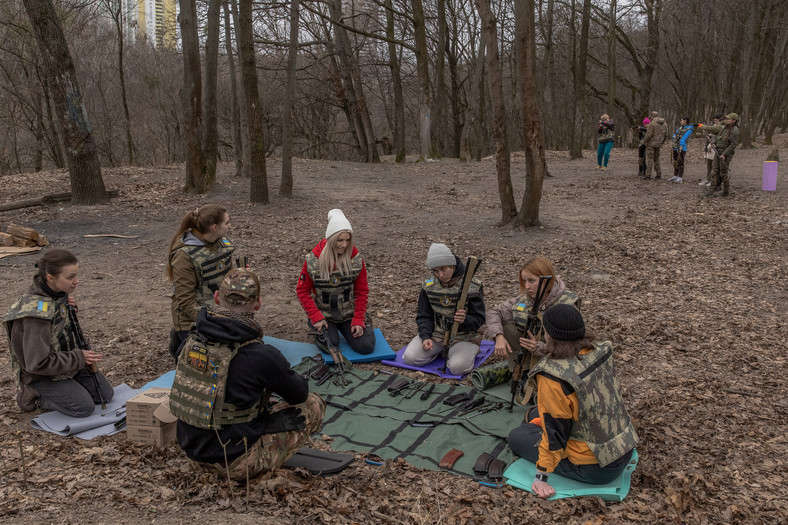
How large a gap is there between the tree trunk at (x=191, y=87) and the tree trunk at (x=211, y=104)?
1.35ft

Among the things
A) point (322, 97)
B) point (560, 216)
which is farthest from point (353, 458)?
point (322, 97)

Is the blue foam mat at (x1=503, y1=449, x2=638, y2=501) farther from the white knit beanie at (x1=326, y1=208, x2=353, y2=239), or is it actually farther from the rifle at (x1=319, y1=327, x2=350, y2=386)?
the white knit beanie at (x1=326, y1=208, x2=353, y2=239)

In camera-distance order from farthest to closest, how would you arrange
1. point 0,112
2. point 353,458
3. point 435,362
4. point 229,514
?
1. point 0,112
2. point 435,362
3. point 353,458
4. point 229,514

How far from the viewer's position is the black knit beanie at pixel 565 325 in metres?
3.25

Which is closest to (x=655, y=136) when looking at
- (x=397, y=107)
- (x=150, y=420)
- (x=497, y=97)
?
(x=497, y=97)

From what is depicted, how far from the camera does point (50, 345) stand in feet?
13.9

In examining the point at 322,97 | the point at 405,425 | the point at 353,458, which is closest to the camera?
the point at 353,458

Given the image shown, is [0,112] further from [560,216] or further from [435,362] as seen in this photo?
[435,362]

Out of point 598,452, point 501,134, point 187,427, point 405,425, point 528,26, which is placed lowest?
point 405,425

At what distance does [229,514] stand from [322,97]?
25.9 metres

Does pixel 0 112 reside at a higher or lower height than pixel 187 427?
higher

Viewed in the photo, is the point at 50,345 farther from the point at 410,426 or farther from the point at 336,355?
the point at 410,426

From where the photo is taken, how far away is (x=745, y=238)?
9438 mm

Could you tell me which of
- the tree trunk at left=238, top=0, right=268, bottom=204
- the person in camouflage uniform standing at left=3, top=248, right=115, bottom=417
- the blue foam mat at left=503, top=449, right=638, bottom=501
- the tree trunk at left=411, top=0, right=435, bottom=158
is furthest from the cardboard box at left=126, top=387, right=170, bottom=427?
the tree trunk at left=411, top=0, right=435, bottom=158
